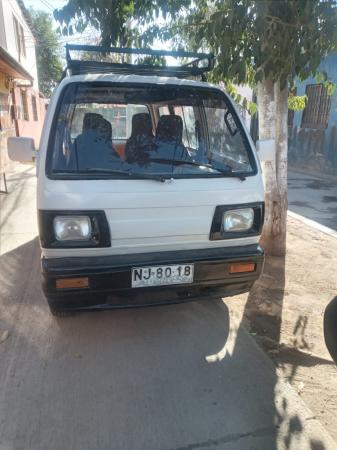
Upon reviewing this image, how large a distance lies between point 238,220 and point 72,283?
130 centimetres

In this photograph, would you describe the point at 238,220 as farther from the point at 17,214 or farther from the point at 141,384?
the point at 17,214

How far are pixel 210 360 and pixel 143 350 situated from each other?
522mm

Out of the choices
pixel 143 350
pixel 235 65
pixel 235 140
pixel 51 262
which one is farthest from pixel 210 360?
pixel 235 65

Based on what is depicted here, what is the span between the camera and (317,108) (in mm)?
12422

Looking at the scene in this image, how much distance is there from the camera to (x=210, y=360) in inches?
112

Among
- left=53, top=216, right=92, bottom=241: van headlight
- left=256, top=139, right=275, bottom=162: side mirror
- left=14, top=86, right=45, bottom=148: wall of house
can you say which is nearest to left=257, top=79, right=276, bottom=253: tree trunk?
left=256, top=139, right=275, bottom=162: side mirror

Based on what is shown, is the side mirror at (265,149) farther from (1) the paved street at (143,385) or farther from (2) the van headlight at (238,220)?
(1) the paved street at (143,385)

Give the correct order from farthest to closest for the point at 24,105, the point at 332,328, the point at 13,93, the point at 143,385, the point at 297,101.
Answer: the point at 24,105 < the point at 13,93 < the point at 297,101 < the point at 143,385 < the point at 332,328

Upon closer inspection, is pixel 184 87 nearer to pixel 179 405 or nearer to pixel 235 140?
pixel 235 140

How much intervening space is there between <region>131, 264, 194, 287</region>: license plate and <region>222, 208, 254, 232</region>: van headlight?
0.43 metres

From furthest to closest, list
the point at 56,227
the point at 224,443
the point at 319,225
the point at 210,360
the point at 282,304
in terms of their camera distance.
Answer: the point at 319,225, the point at 282,304, the point at 210,360, the point at 56,227, the point at 224,443

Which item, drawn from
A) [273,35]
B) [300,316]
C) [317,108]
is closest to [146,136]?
[273,35]

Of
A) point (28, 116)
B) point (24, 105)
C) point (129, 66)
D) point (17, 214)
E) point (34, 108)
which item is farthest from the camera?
point (34, 108)

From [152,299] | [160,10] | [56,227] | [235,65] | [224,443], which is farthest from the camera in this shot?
[160,10]
